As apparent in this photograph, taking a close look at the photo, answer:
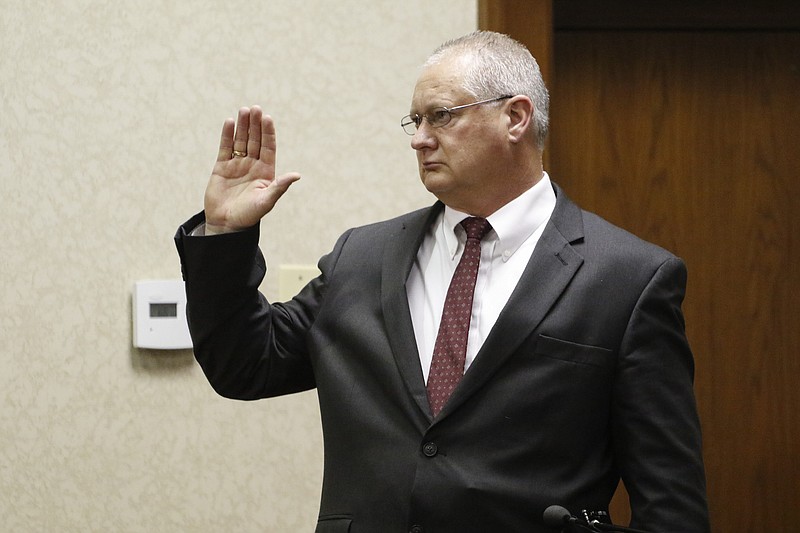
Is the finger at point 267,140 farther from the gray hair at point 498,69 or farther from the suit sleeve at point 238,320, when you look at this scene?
the gray hair at point 498,69

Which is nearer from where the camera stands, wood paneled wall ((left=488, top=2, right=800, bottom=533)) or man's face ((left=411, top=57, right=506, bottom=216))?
man's face ((left=411, top=57, right=506, bottom=216))

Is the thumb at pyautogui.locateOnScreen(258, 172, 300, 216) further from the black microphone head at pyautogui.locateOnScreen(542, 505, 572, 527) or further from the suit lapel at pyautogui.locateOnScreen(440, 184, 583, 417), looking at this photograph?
the black microphone head at pyautogui.locateOnScreen(542, 505, 572, 527)

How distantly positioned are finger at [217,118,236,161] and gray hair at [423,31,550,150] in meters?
0.34

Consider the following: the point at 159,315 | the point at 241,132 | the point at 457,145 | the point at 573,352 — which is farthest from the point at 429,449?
the point at 159,315

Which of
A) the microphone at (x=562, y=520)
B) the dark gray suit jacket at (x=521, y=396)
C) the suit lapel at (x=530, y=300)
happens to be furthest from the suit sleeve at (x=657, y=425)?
the microphone at (x=562, y=520)

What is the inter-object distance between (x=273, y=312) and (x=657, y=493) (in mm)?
668

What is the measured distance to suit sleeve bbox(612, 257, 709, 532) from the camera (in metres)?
1.59

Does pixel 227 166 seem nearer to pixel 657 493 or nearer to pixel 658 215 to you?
pixel 657 493

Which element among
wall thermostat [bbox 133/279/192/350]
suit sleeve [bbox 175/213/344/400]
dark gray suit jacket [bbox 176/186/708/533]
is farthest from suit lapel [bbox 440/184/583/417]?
wall thermostat [bbox 133/279/192/350]

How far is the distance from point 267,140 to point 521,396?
1.86ft

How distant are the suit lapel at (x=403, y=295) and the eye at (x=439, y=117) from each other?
0.53 ft

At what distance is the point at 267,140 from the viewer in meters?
1.73

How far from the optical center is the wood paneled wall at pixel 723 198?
8.53ft

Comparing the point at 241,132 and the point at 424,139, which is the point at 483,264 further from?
the point at 241,132
